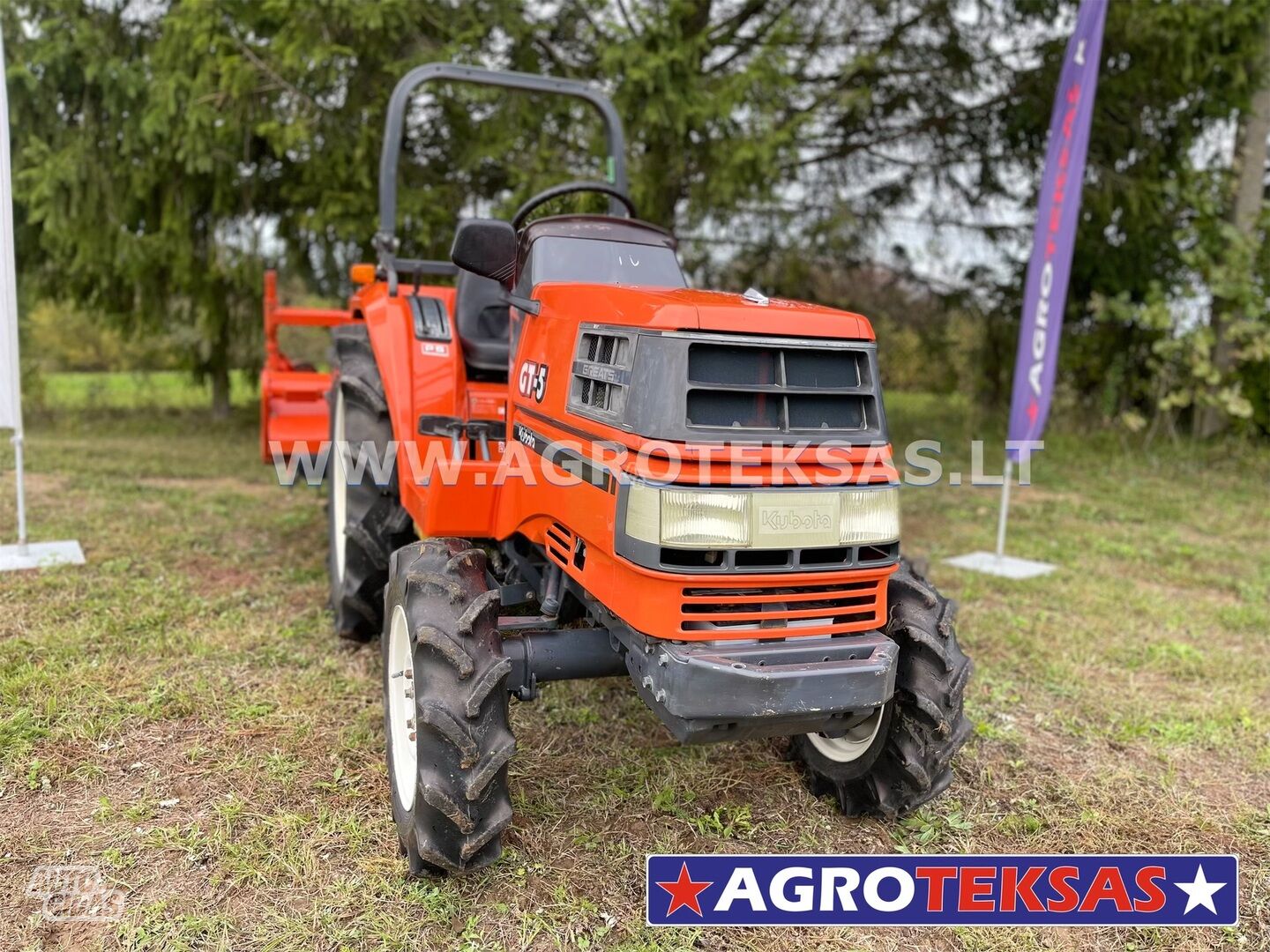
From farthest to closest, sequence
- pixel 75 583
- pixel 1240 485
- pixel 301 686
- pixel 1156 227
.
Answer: pixel 1156 227 < pixel 1240 485 < pixel 75 583 < pixel 301 686

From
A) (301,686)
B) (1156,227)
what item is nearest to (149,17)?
(301,686)

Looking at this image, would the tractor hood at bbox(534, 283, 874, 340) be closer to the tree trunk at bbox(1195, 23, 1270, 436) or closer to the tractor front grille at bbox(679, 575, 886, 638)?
the tractor front grille at bbox(679, 575, 886, 638)

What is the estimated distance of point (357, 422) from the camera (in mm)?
4152

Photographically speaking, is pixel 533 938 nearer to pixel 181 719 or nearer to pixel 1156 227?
pixel 181 719

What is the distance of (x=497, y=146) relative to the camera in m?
7.39

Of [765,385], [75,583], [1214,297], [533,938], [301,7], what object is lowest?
[533,938]

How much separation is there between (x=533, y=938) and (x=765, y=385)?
157 centimetres

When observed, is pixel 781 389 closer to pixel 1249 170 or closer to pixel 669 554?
pixel 669 554

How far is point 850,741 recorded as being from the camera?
3115mm

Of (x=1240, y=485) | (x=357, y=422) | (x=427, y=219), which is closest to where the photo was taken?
(x=357, y=422)

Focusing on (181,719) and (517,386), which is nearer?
(517,386)

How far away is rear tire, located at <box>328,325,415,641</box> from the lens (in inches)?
157

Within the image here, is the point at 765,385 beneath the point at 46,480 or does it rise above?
above

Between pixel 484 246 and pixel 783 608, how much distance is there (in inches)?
60.5
